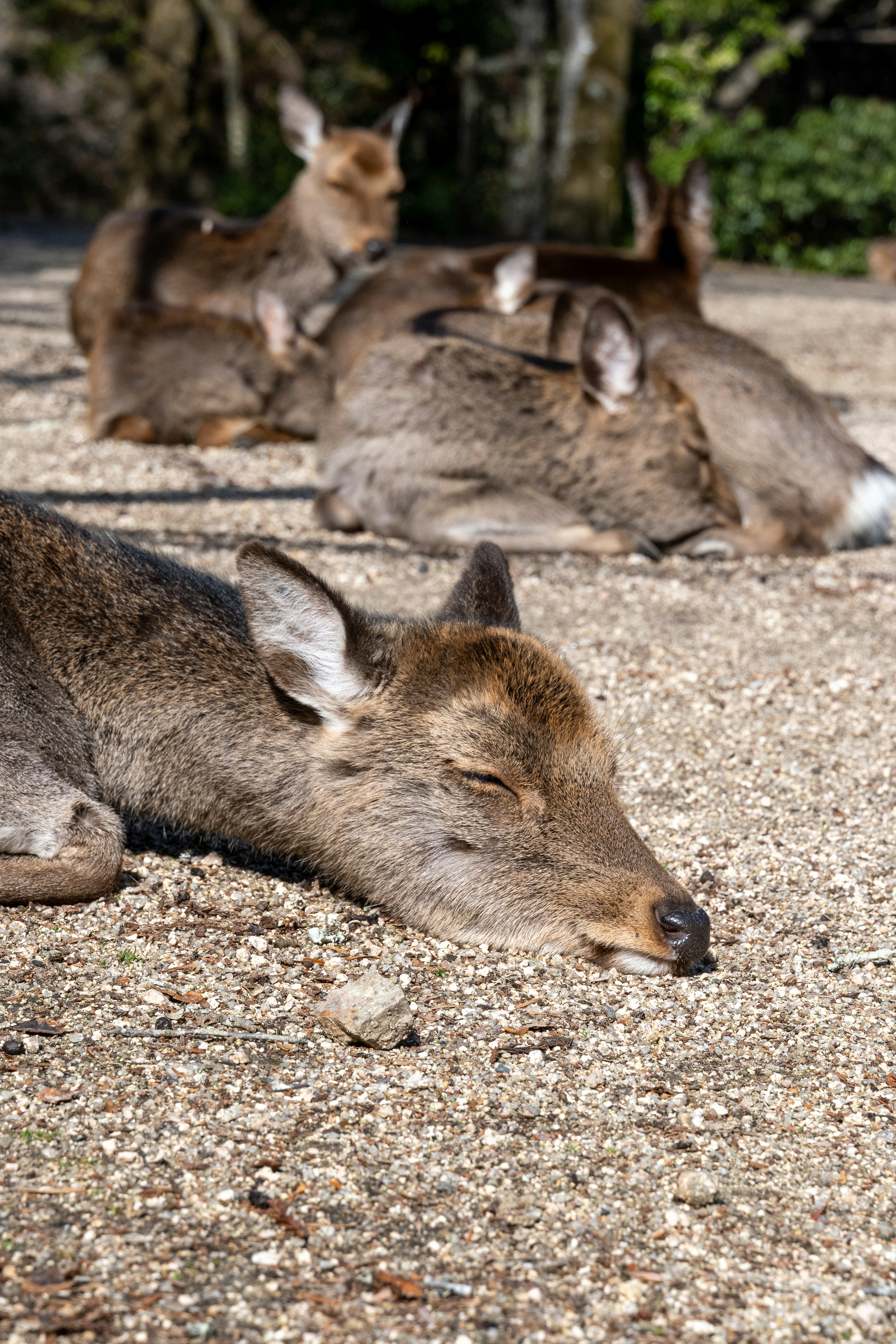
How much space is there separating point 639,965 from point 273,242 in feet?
29.6

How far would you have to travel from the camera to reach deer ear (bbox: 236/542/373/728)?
3.55 meters

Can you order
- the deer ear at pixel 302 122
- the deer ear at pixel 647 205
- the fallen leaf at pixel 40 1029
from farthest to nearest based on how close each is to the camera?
the deer ear at pixel 302 122 < the deer ear at pixel 647 205 < the fallen leaf at pixel 40 1029

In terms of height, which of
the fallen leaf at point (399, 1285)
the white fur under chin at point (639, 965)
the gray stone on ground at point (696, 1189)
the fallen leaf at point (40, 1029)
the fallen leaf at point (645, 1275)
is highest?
the fallen leaf at point (399, 1285)

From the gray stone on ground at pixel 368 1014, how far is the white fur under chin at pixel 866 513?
5234 mm

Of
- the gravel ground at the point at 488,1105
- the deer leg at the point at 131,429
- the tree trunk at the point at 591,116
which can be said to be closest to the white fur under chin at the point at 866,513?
the gravel ground at the point at 488,1105

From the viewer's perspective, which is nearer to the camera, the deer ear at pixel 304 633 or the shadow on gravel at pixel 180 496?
the deer ear at pixel 304 633

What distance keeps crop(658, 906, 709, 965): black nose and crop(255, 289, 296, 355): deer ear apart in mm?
7070

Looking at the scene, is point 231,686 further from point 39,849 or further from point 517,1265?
point 517,1265

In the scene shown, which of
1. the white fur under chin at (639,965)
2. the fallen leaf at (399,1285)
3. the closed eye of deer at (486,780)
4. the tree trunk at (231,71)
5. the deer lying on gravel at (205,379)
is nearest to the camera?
the fallen leaf at (399,1285)

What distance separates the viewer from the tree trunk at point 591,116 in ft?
61.7

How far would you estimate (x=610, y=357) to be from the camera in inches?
284

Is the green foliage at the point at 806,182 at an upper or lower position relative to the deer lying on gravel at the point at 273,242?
lower

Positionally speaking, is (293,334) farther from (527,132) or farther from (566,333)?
(527,132)

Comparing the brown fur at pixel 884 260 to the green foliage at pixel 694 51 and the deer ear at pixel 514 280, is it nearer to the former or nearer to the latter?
the green foliage at pixel 694 51
